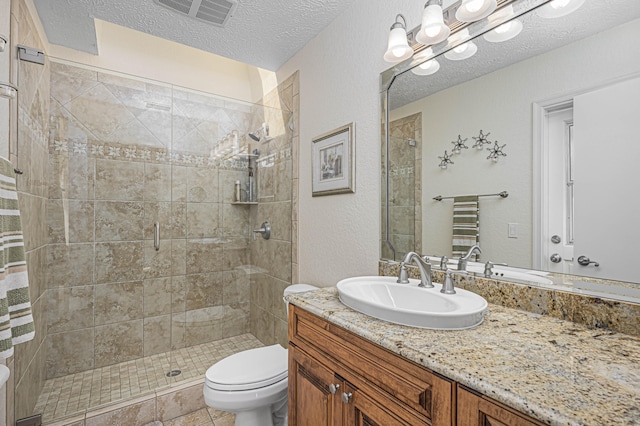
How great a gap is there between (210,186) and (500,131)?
2.19 m

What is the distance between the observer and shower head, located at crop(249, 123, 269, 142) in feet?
8.63

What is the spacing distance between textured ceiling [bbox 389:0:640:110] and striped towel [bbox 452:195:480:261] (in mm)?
512

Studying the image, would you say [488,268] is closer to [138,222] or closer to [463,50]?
[463,50]

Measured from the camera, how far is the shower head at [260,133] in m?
2.63

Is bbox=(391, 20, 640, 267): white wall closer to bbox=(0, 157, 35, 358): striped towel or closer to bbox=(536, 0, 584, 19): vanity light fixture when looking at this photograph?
bbox=(536, 0, 584, 19): vanity light fixture

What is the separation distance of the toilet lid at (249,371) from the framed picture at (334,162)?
1.03 metres

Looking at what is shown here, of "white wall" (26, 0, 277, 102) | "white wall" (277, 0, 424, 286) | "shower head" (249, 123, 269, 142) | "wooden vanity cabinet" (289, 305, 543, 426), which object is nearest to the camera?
"wooden vanity cabinet" (289, 305, 543, 426)

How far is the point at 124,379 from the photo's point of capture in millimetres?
2096

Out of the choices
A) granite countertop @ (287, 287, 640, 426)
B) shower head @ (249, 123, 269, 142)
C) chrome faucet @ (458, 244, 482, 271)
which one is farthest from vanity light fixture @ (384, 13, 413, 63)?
shower head @ (249, 123, 269, 142)

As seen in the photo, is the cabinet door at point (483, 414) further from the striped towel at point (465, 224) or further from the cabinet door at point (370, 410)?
the striped towel at point (465, 224)

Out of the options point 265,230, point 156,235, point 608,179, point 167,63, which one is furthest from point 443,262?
point 167,63

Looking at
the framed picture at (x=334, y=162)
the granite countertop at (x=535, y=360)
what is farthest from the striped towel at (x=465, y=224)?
the framed picture at (x=334, y=162)

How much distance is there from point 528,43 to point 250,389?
1848 millimetres

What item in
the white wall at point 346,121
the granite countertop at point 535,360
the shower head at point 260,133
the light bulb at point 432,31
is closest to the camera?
the granite countertop at point 535,360
